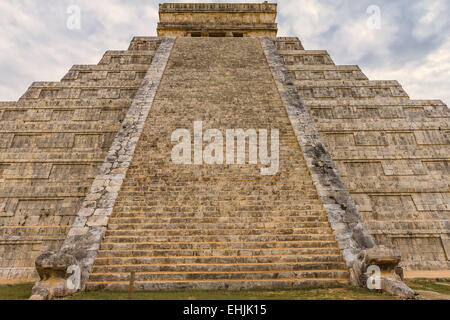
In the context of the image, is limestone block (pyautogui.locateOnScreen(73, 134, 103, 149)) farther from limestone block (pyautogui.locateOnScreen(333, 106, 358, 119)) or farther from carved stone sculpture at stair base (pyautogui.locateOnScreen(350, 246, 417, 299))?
limestone block (pyautogui.locateOnScreen(333, 106, 358, 119))

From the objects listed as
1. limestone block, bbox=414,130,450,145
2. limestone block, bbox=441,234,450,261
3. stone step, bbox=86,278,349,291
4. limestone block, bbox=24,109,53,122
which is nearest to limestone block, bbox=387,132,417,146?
limestone block, bbox=414,130,450,145

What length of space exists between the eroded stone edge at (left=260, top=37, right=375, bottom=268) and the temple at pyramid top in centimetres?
842

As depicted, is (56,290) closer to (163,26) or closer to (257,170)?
(257,170)

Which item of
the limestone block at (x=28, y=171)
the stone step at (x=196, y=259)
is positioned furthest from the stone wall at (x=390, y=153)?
the limestone block at (x=28, y=171)

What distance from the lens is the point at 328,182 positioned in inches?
270

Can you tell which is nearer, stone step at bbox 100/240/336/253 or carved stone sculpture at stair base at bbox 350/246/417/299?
carved stone sculpture at stair base at bbox 350/246/417/299

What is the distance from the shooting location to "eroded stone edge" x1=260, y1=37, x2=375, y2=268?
5.33 meters

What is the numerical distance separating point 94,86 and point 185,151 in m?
5.77

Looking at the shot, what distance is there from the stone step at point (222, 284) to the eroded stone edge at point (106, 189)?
0.54 meters

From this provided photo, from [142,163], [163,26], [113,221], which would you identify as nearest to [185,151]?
[142,163]

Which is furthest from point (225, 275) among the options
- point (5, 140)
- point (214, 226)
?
point (5, 140)

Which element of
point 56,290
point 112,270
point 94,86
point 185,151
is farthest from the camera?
point 94,86

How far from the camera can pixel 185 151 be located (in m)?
7.82

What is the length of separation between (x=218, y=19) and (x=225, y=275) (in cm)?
1778
